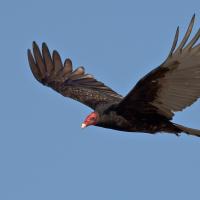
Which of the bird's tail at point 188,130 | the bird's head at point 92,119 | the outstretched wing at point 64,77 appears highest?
the outstretched wing at point 64,77

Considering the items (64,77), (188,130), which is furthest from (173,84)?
(64,77)

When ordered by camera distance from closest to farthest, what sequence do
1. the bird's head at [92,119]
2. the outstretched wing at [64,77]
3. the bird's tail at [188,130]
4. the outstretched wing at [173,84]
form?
the outstretched wing at [173,84] < the bird's tail at [188,130] < the bird's head at [92,119] < the outstretched wing at [64,77]

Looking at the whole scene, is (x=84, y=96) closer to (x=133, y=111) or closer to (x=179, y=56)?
(x=133, y=111)

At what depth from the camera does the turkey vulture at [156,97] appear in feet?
28.1

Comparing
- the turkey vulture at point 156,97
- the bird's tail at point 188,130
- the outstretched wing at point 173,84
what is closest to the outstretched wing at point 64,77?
the turkey vulture at point 156,97

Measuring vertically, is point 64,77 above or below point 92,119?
above

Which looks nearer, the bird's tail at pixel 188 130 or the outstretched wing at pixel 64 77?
the bird's tail at pixel 188 130

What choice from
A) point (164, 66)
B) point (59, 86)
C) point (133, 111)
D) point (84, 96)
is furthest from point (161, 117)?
point (59, 86)

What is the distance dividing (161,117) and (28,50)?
117 inches

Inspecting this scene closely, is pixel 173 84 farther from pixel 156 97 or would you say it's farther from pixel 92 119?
pixel 92 119

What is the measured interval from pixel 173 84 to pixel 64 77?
336cm

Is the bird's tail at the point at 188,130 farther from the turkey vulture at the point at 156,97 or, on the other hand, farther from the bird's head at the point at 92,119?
the bird's head at the point at 92,119

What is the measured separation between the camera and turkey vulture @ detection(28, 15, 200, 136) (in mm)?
8562

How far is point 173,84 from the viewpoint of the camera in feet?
28.8
